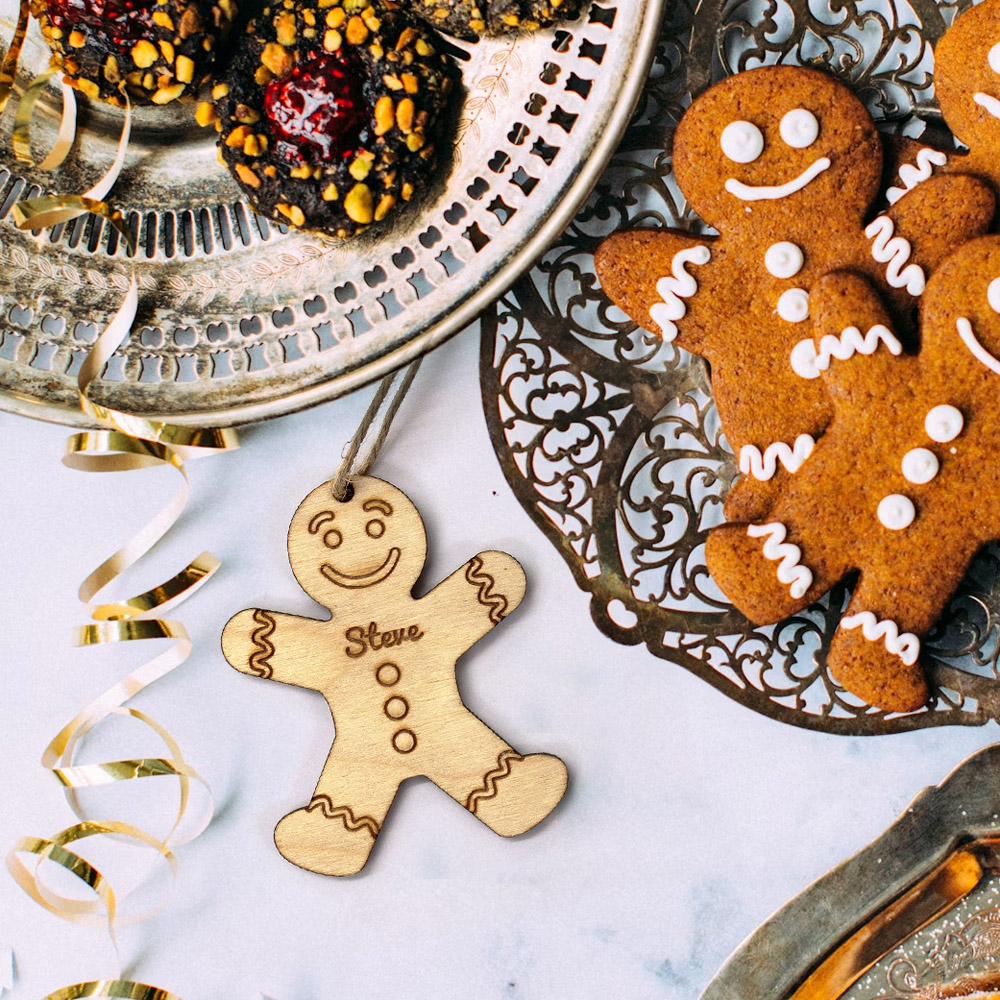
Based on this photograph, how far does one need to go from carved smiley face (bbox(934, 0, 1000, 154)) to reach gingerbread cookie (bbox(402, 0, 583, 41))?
15.8 inches

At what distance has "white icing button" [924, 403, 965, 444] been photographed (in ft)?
3.36

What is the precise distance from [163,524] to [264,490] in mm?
128

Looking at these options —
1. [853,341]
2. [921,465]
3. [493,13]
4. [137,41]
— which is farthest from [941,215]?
[137,41]

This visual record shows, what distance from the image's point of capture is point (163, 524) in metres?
1.18

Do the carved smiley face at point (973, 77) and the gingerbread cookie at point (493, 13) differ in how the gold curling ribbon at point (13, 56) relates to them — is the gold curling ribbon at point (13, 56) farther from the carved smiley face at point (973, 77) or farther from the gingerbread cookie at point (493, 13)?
the carved smiley face at point (973, 77)

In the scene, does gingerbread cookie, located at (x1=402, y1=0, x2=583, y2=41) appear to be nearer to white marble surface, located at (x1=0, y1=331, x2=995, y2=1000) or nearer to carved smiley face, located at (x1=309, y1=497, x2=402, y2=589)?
white marble surface, located at (x1=0, y1=331, x2=995, y2=1000)

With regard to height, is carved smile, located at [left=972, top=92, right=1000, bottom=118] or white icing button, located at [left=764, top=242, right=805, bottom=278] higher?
carved smile, located at [left=972, top=92, right=1000, bottom=118]

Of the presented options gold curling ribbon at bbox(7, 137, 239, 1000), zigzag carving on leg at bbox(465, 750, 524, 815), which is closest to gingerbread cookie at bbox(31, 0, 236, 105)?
gold curling ribbon at bbox(7, 137, 239, 1000)

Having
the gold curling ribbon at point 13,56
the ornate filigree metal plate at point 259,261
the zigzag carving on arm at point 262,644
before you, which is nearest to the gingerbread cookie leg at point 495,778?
the zigzag carving on arm at point 262,644

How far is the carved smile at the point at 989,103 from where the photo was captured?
1004 millimetres

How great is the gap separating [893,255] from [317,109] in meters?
0.63

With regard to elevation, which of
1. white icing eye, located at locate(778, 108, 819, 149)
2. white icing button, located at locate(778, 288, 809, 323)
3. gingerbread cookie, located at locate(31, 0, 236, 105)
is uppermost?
gingerbread cookie, located at locate(31, 0, 236, 105)

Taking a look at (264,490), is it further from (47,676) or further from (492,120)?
(492,120)

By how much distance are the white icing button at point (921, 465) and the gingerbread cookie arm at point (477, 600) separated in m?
0.45
